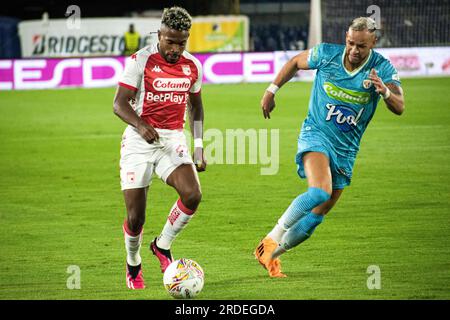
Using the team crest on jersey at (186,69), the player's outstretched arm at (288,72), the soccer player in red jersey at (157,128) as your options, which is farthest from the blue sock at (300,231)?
the team crest on jersey at (186,69)

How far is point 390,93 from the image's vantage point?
738 centimetres

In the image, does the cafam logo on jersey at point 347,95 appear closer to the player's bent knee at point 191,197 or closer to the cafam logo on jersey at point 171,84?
the cafam logo on jersey at point 171,84

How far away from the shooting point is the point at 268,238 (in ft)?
25.7

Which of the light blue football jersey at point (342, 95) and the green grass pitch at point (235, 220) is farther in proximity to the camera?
the light blue football jersey at point (342, 95)

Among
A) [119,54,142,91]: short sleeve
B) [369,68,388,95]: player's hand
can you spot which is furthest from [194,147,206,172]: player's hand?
[369,68,388,95]: player's hand

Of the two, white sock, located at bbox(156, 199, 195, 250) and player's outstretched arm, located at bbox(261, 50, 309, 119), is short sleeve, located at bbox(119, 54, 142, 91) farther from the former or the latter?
player's outstretched arm, located at bbox(261, 50, 309, 119)

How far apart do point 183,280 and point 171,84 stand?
5.29 ft

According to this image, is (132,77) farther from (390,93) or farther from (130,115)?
(390,93)

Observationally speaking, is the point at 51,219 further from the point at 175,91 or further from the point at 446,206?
the point at 446,206

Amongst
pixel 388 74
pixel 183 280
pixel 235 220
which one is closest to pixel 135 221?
pixel 183 280

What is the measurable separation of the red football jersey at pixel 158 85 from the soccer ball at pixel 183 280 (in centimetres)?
121

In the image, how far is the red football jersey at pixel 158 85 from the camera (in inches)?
297
